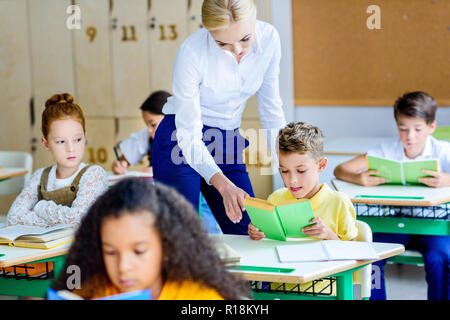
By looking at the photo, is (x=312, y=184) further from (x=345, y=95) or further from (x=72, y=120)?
(x=345, y=95)

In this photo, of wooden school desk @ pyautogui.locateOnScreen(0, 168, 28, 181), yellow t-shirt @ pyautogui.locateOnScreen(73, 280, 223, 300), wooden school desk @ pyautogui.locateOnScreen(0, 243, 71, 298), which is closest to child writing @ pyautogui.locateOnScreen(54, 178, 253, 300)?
yellow t-shirt @ pyautogui.locateOnScreen(73, 280, 223, 300)

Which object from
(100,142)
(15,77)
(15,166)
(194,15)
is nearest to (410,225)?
(15,166)

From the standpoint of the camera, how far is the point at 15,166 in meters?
4.45

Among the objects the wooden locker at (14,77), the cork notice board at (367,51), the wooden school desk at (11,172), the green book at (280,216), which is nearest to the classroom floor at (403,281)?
the wooden school desk at (11,172)

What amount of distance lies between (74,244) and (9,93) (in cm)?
492

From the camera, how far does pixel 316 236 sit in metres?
2.10

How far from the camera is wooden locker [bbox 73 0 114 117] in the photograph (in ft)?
17.8

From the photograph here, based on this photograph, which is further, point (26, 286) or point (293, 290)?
point (26, 286)

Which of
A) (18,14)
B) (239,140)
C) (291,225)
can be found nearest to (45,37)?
(18,14)

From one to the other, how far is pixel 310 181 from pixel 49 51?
3.99 m

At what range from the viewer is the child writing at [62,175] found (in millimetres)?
2672

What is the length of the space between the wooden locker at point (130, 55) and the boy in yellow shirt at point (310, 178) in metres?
3.09

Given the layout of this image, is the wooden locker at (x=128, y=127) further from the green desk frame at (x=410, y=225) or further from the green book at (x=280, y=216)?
the green book at (x=280, y=216)

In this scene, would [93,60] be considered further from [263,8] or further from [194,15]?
[263,8]
